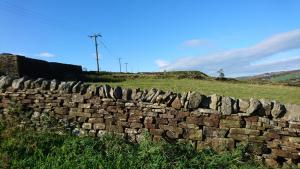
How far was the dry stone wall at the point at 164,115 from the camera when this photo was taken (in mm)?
8492

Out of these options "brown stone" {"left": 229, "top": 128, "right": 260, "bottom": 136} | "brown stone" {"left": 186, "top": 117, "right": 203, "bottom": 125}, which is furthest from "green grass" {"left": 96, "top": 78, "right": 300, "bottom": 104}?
"brown stone" {"left": 186, "top": 117, "right": 203, "bottom": 125}

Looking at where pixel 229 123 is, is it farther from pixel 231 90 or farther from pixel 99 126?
pixel 231 90

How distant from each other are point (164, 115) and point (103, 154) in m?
1.55

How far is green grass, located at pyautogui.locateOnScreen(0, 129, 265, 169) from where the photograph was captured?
7883 mm

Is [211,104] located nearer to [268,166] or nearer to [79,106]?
[268,166]

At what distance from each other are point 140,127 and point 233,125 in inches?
77.9

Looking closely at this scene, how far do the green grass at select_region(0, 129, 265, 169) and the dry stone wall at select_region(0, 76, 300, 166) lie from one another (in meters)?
0.31

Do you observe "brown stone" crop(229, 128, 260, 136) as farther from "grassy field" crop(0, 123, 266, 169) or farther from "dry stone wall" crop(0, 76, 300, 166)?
"grassy field" crop(0, 123, 266, 169)

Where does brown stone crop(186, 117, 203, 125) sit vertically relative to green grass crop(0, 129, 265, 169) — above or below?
above

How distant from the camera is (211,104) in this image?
8828mm

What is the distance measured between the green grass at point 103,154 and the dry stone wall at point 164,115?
0.31 m

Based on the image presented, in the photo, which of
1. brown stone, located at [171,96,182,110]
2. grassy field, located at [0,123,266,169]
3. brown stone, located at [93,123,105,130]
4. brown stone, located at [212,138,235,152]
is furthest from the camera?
brown stone, located at [93,123,105,130]

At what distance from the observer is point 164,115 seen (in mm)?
8992

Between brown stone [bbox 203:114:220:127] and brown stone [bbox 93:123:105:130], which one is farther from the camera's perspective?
brown stone [bbox 93:123:105:130]
